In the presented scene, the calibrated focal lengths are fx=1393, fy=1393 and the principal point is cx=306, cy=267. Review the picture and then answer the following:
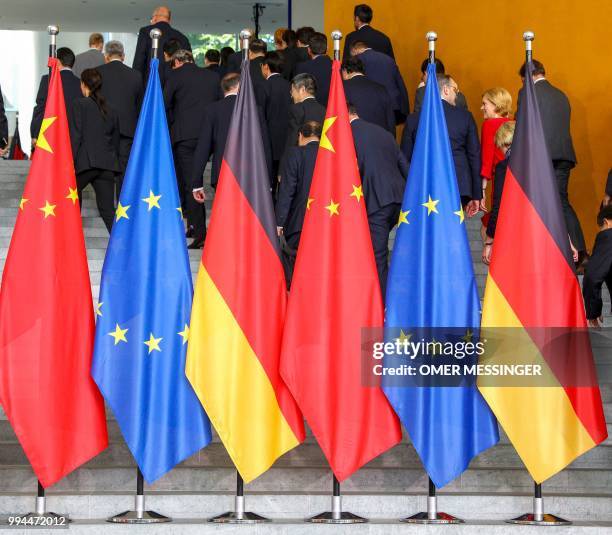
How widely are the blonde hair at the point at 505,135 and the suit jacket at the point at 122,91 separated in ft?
12.0

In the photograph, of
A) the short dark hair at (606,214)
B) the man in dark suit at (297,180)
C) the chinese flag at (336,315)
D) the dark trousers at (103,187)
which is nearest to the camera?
the chinese flag at (336,315)

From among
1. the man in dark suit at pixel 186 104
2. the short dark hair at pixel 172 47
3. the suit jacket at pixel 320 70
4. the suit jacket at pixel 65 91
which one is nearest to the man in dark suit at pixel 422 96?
the suit jacket at pixel 320 70

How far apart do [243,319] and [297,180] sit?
5.46ft

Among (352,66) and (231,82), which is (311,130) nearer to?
(231,82)

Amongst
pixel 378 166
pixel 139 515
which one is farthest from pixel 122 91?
pixel 139 515

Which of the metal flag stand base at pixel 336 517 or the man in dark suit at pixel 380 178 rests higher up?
the man in dark suit at pixel 380 178

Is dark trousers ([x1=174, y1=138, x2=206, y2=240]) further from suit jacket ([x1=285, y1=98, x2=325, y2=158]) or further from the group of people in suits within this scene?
suit jacket ([x1=285, y1=98, x2=325, y2=158])

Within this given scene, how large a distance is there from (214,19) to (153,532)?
17.3 meters

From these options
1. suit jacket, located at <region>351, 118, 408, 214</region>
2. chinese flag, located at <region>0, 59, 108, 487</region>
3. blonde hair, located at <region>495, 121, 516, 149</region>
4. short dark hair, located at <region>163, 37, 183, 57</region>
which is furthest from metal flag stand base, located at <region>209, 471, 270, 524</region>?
short dark hair, located at <region>163, 37, 183, 57</region>

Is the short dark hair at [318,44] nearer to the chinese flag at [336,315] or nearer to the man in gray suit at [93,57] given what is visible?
the man in gray suit at [93,57]

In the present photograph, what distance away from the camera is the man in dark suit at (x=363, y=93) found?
37.5ft

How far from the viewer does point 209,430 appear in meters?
8.00

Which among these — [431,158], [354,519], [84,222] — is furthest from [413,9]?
[354,519]

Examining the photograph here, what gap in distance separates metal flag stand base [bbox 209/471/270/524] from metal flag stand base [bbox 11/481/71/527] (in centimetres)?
87
